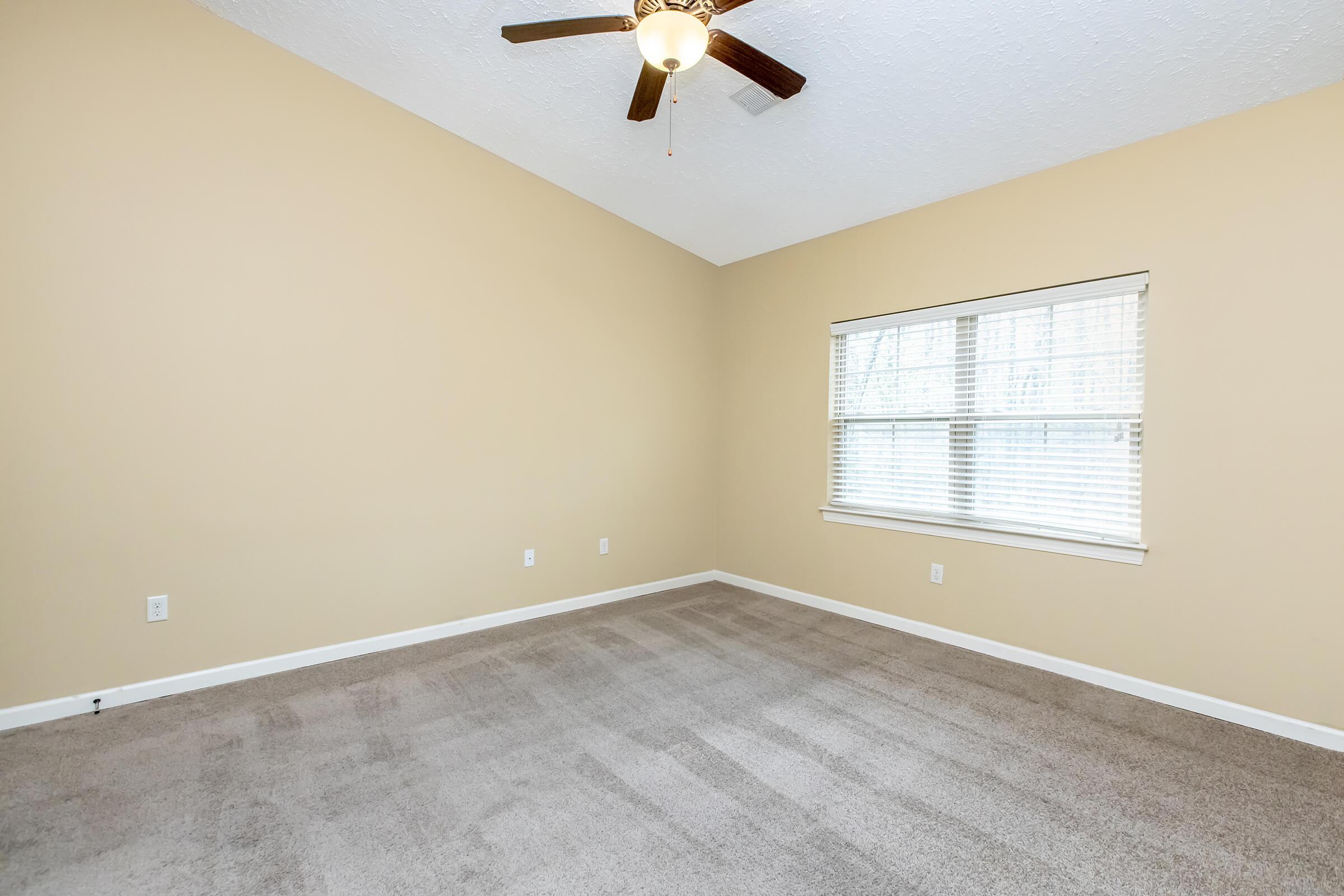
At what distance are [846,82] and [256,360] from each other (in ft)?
10.3

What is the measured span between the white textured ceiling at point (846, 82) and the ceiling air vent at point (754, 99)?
0.05 meters

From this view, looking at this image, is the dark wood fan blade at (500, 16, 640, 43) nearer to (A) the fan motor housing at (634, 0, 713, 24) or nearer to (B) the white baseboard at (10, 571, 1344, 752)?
(A) the fan motor housing at (634, 0, 713, 24)

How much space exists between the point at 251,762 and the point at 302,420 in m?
1.64

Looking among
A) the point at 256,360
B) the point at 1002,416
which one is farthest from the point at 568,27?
the point at 1002,416

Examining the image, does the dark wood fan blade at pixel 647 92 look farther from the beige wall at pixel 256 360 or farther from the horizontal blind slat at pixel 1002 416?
the horizontal blind slat at pixel 1002 416

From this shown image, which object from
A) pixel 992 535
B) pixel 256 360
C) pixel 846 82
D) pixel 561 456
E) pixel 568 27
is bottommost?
pixel 992 535

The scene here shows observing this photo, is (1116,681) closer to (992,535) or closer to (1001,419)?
(992,535)

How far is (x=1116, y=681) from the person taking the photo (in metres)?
2.85

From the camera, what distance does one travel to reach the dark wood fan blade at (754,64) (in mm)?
2055

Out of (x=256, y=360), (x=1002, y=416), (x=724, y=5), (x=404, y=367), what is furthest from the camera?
(x=404, y=367)

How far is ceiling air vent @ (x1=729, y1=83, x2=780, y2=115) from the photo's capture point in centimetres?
278

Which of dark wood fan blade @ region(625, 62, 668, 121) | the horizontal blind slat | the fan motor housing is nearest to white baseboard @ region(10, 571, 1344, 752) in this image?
the horizontal blind slat

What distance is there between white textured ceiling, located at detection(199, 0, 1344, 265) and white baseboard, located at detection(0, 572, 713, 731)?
114 inches

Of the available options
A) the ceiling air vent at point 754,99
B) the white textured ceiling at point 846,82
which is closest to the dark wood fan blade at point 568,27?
the white textured ceiling at point 846,82
